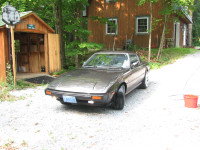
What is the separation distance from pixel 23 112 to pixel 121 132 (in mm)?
2809

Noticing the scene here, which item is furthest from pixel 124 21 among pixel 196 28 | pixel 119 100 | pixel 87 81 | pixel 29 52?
pixel 196 28

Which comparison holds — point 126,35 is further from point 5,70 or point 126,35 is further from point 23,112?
point 23,112

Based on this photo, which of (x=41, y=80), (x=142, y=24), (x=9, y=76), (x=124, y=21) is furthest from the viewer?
(x=124, y=21)

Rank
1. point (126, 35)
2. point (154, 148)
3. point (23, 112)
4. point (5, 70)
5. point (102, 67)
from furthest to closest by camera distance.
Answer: point (126, 35) → point (5, 70) → point (102, 67) → point (23, 112) → point (154, 148)

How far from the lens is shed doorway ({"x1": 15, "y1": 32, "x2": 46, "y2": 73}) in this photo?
1151 centimetres

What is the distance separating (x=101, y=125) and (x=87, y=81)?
3.84ft

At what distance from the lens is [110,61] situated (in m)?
6.29

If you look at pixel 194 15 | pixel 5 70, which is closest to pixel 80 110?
pixel 5 70

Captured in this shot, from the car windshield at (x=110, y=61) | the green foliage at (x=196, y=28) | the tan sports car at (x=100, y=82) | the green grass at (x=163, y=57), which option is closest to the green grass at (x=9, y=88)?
the tan sports car at (x=100, y=82)

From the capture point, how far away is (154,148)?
3.40 metres

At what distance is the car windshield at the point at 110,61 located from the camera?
243 inches

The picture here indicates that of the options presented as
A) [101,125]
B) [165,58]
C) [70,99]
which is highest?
[165,58]

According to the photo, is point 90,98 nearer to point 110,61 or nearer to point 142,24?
point 110,61

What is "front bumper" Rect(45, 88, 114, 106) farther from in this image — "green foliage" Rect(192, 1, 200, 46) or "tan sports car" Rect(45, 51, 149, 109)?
"green foliage" Rect(192, 1, 200, 46)
